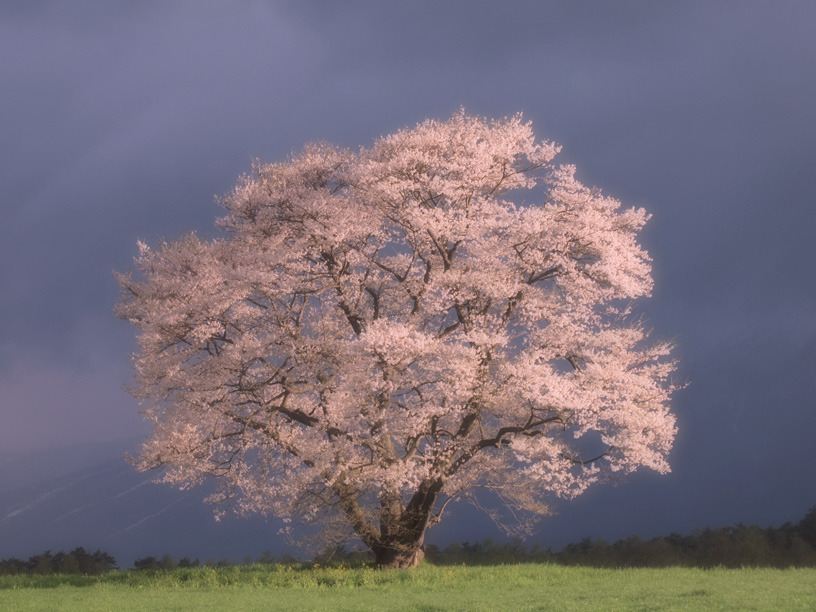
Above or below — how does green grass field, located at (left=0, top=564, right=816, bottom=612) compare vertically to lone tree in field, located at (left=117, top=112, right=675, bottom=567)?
below

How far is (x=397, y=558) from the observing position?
2598 cm

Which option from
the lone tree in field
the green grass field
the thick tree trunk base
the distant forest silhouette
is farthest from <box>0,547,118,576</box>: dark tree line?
Answer: the thick tree trunk base

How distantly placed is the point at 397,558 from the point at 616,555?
9.20 m

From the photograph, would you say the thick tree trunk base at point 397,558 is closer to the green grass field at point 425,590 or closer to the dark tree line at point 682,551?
the green grass field at point 425,590

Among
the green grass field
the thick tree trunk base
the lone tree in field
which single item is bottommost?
the green grass field

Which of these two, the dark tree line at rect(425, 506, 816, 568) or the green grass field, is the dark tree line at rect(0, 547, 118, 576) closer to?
the green grass field

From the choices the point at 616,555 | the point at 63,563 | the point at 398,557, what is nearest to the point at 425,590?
the point at 398,557

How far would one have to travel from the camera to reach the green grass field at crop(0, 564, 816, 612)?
17453 mm

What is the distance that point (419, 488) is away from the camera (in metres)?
26.0

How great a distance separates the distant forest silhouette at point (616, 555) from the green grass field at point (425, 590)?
213 centimetres

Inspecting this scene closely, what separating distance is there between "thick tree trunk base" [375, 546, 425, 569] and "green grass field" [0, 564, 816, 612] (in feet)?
5.69

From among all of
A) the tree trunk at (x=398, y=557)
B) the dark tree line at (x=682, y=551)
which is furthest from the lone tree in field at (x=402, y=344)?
the dark tree line at (x=682, y=551)

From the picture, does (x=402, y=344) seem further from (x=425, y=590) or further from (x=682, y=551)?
(x=682, y=551)

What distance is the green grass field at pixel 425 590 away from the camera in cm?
1745
